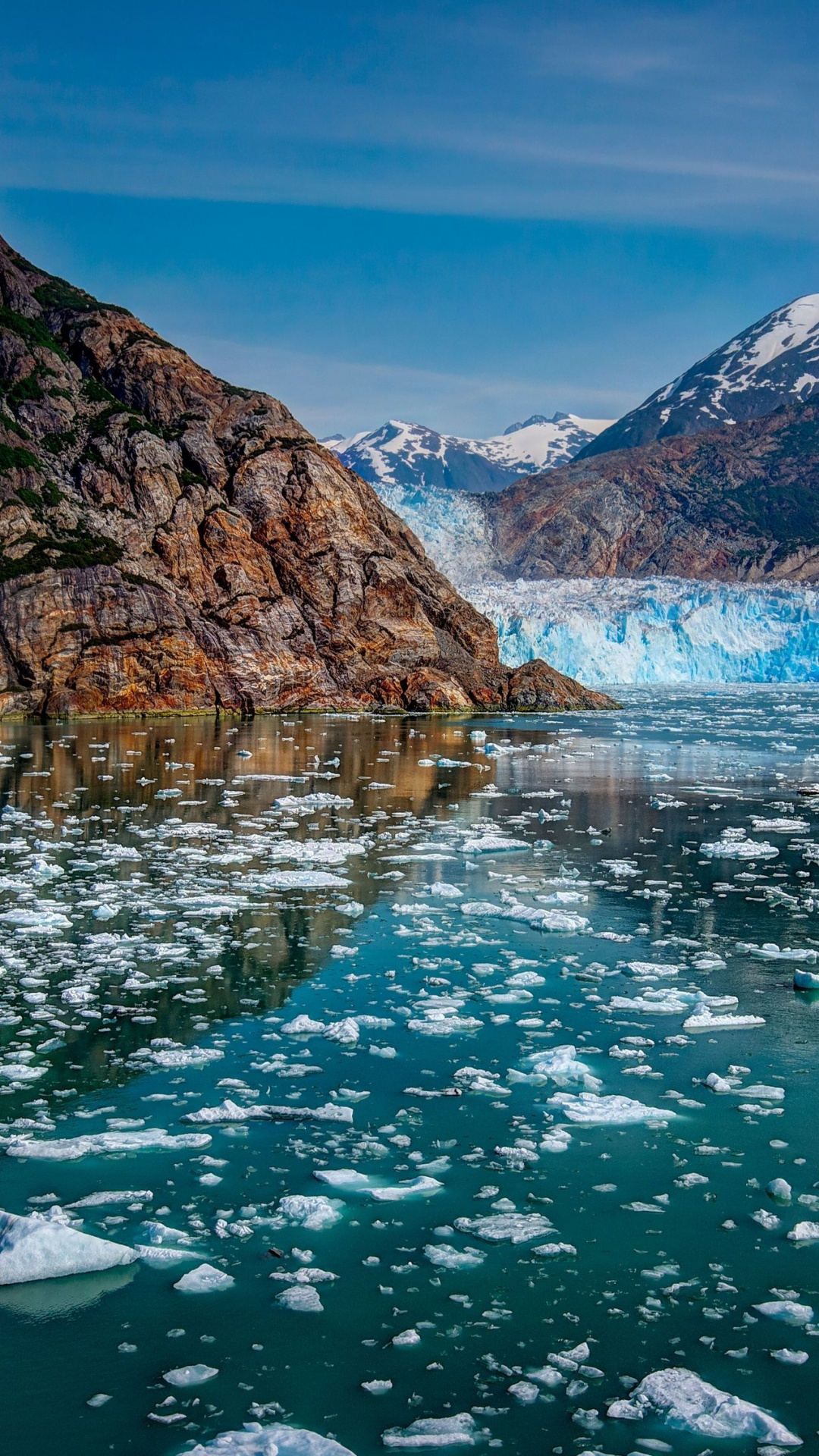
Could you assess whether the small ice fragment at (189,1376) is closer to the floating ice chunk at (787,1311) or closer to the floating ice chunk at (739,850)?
the floating ice chunk at (787,1311)

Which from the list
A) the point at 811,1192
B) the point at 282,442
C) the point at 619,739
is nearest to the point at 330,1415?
the point at 811,1192

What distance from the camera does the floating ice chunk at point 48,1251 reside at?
5.57 metres

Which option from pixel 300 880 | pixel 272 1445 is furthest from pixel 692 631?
pixel 272 1445

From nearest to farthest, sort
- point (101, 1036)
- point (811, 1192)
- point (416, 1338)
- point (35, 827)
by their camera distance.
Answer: point (416, 1338)
point (811, 1192)
point (101, 1036)
point (35, 827)

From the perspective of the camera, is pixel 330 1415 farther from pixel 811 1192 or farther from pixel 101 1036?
pixel 101 1036

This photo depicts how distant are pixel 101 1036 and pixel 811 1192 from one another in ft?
17.7

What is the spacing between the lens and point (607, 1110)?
7684 mm

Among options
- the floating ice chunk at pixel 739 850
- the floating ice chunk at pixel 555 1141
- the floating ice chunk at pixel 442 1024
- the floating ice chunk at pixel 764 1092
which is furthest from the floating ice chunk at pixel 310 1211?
the floating ice chunk at pixel 739 850

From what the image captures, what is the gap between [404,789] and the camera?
24.8m

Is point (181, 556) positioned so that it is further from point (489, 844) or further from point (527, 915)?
point (527, 915)

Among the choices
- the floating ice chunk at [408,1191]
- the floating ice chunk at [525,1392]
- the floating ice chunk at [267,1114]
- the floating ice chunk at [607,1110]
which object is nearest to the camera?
the floating ice chunk at [525,1392]

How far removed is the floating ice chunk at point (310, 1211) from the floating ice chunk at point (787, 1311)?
90.2 inches

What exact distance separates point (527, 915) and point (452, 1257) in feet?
23.8

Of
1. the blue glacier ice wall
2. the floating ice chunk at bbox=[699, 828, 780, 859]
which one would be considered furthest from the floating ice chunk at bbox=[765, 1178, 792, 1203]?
the blue glacier ice wall
